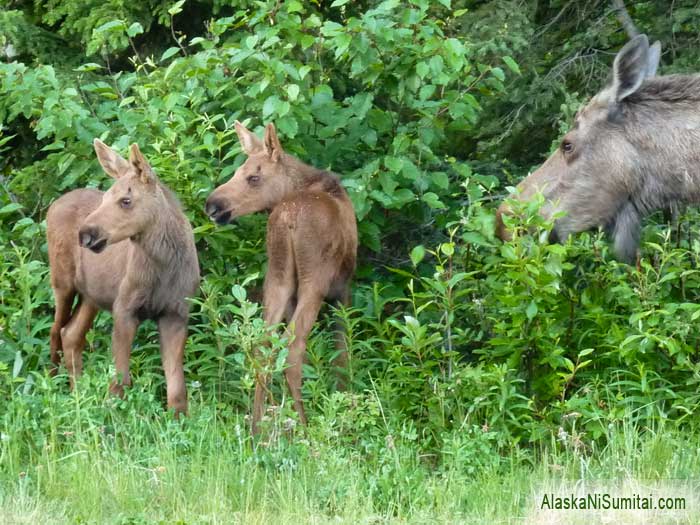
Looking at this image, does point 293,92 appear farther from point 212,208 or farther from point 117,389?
point 117,389

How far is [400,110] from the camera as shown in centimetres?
977

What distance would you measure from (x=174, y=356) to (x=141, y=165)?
1.33 meters

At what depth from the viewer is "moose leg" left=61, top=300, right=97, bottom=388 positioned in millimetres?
8945

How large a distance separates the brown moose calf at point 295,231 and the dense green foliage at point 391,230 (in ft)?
1.02

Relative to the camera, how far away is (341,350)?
852 centimetres

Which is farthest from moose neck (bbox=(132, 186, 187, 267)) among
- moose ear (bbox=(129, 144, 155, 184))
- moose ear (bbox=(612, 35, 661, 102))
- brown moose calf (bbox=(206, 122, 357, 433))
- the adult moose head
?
moose ear (bbox=(612, 35, 661, 102))

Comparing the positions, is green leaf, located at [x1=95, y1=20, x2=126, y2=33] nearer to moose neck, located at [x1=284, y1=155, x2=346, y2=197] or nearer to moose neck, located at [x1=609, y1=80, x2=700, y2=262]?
moose neck, located at [x1=284, y1=155, x2=346, y2=197]

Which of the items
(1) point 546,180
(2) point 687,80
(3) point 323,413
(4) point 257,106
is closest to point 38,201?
(4) point 257,106

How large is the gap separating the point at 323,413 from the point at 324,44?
9.55 feet

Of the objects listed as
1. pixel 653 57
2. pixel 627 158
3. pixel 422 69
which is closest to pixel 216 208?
pixel 422 69

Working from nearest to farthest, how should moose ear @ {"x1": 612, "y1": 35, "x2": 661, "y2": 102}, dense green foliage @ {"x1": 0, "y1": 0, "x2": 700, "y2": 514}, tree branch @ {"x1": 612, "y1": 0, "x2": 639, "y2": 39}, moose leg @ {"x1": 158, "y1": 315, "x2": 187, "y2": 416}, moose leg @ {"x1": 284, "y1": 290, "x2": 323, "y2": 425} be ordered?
dense green foliage @ {"x1": 0, "y1": 0, "x2": 700, "y2": 514}, moose ear @ {"x1": 612, "y1": 35, "x2": 661, "y2": 102}, moose leg @ {"x1": 284, "y1": 290, "x2": 323, "y2": 425}, moose leg @ {"x1": 158, "y1": 315, "x2": 187, "y2": 416}, tree branch @ {"x1": 612, "y1": 0, "x2": 639, "y2": 39}

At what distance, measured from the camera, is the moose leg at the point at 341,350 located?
8461mm

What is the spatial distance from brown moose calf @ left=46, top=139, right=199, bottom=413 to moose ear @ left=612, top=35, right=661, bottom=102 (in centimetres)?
313

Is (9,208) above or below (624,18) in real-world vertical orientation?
below
